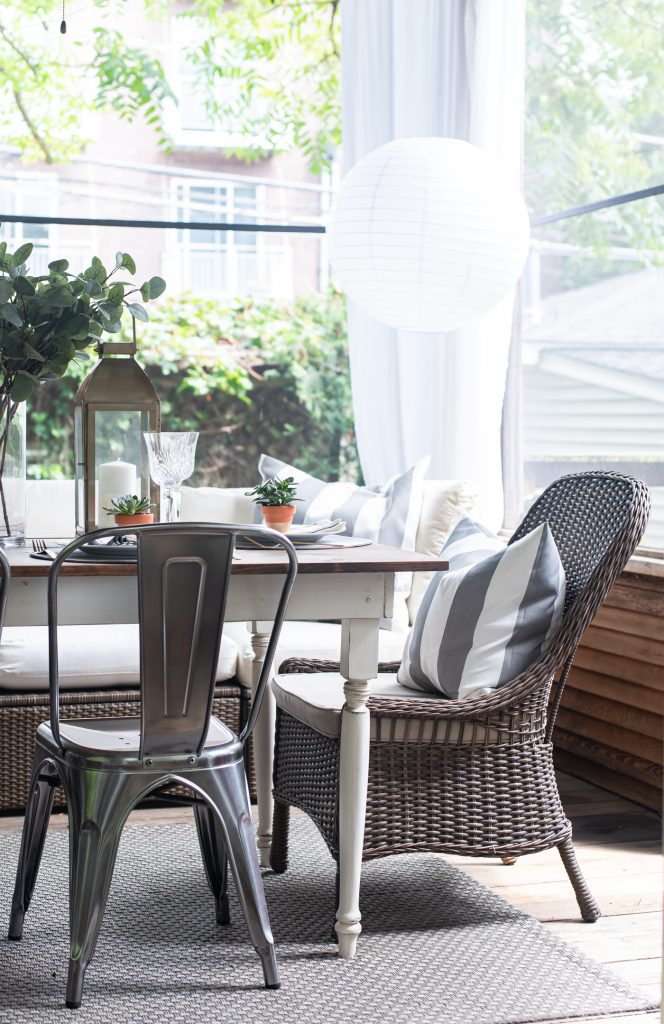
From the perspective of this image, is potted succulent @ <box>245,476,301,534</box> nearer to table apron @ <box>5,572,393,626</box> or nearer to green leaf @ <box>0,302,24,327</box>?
table apron @ <box>5,572,393,626</box>

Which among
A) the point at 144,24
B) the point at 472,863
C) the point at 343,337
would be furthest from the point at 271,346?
the point at 472,863

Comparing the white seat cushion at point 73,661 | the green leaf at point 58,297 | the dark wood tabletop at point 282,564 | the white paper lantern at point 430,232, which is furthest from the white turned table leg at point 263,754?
the white paper lantern at point 430,232

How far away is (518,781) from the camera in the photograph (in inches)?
91.0

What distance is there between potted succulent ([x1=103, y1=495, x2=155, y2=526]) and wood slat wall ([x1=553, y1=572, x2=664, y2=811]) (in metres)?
1.46

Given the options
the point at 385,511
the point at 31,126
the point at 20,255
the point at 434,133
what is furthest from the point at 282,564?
the point at 31,126

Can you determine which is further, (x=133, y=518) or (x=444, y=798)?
(x=444, y=798)

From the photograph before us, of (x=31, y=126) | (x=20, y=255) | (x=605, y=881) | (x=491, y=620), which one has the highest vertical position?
(x=31, y=126)

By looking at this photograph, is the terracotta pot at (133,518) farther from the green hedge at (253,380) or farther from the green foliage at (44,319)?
the green hedge at (253,380)

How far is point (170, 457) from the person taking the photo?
213 centimetres

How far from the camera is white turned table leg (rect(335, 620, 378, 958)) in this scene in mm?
2125

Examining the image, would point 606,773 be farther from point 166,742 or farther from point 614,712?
point 166,742

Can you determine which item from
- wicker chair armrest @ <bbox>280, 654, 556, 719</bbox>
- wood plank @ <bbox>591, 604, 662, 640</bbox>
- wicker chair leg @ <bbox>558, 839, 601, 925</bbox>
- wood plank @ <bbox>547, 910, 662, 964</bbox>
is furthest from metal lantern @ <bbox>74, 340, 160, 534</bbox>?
wood plank @ <bbox>591, 604, 662, 640</bbox>

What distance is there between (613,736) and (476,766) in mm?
1031

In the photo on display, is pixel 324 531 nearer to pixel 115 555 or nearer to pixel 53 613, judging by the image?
pixel 115 555
